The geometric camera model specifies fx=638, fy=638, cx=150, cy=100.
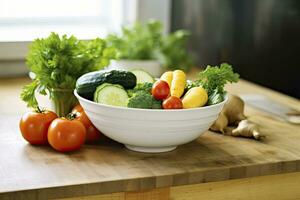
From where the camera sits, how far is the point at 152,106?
1.33 meters

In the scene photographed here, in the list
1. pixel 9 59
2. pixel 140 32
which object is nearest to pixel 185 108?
pixel 140 32

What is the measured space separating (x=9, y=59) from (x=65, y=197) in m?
1.18

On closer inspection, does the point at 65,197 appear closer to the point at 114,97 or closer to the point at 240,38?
the point at 114,97

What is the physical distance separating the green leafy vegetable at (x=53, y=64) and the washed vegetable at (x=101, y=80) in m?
0.12

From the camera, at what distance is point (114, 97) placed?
4.47 ft

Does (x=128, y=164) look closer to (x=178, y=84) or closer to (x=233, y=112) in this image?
(x=178, y=84)

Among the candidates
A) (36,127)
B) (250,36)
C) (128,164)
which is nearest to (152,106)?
(128,164)

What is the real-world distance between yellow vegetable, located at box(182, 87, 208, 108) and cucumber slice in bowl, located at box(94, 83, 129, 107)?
0.13 meters

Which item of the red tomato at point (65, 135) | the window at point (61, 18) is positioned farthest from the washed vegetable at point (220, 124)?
the window at point (61, 18)

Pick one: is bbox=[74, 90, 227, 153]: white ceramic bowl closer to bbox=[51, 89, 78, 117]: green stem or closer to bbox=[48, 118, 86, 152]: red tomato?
bbox=[48, 118, 86, 152]: red tomato

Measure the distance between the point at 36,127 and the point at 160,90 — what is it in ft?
0.94

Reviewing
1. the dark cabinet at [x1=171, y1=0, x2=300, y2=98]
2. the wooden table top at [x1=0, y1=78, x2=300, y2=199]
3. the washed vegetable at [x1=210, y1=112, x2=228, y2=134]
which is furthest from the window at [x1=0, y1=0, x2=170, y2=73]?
the washed vegetable at [x1=210, y1=112, x2=228, y2=134]

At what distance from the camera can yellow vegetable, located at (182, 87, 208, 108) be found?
1.35 meters

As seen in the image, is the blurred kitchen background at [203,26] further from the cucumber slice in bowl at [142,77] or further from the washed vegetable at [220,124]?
the cucumber slice in bowl at [142,77]
